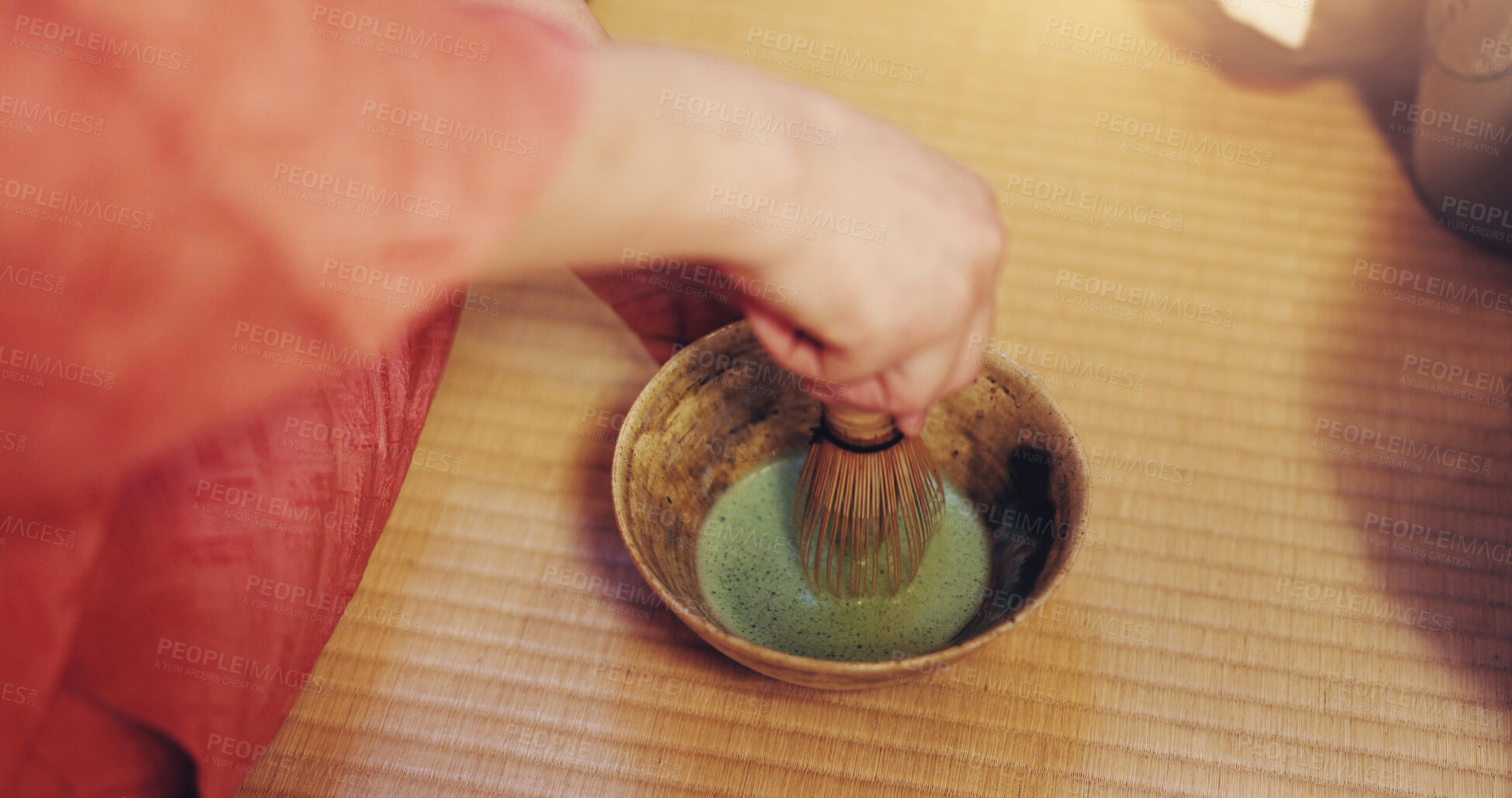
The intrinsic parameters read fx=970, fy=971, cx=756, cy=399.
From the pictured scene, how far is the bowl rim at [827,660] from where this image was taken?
0.56 metres

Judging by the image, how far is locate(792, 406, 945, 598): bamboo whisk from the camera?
0.67m

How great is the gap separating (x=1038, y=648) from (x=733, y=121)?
0.48 meters

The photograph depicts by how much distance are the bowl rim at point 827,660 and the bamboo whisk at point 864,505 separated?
0.36 ft

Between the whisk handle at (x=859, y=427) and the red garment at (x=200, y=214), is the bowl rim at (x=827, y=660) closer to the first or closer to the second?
the whisk handle at (x=859, y=427)

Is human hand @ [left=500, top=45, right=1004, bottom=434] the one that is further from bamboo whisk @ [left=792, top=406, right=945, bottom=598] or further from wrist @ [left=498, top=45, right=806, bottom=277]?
bamboo whisk @ [left=792, top=406, right=945, bottom=598]

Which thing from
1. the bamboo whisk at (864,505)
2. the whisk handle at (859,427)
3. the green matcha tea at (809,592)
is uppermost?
the whisk handle at (859,427)

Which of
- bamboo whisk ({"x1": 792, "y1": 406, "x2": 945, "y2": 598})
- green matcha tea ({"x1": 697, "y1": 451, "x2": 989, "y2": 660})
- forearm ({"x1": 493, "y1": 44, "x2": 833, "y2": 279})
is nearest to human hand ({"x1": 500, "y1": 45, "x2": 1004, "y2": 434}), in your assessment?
forearm ({"x1": 493, "y1": 44, "x2": 833, "y2": 279})

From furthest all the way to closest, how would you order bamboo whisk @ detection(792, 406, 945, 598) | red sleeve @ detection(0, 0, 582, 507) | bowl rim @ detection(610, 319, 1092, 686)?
bamboo whisk @ detection(792, 406, 945, 598), bowl rim @ detection(610, 319, 1092, 686), red sleeve @ detection(0, 0, 582, 507)

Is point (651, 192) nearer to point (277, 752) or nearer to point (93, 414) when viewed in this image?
point (93, 414)

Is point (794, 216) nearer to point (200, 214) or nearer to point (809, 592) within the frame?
point (200, 214)

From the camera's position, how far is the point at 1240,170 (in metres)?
1.09

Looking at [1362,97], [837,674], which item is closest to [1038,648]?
[837,674]

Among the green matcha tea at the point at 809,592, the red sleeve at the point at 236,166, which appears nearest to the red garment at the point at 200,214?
the red sleeve at the point at 236,166

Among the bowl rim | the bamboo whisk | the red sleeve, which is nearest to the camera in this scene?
the red sleeve
